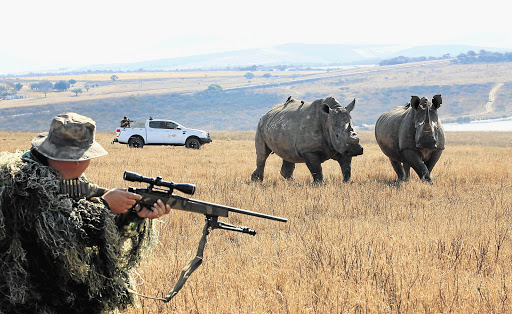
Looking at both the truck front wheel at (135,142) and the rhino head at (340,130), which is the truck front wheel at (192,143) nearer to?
the truck front wheel at (135,142)

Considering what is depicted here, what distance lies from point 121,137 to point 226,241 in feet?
86.5

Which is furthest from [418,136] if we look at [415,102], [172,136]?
[172,136]

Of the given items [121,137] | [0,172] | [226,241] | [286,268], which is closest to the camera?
[0,172]

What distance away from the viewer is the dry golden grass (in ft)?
16.8

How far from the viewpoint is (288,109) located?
1462 cm

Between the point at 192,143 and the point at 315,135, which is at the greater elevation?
the point at 315,135

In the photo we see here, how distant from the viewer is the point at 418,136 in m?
13.0

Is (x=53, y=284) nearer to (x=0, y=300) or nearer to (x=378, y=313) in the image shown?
(x=0, y=300)

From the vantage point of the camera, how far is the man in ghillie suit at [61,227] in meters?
3.64

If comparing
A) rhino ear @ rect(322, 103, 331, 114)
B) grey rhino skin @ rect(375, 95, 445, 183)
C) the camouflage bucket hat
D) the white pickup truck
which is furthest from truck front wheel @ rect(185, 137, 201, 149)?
the camouflage bucket hat

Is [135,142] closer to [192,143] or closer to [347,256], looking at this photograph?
[192,143]

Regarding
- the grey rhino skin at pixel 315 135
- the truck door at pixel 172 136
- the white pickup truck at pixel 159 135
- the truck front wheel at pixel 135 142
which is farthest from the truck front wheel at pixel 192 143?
the grey rhino skin at pixel 315 135

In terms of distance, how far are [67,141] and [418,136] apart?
1025cm

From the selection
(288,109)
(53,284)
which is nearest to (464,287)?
(53,284)
